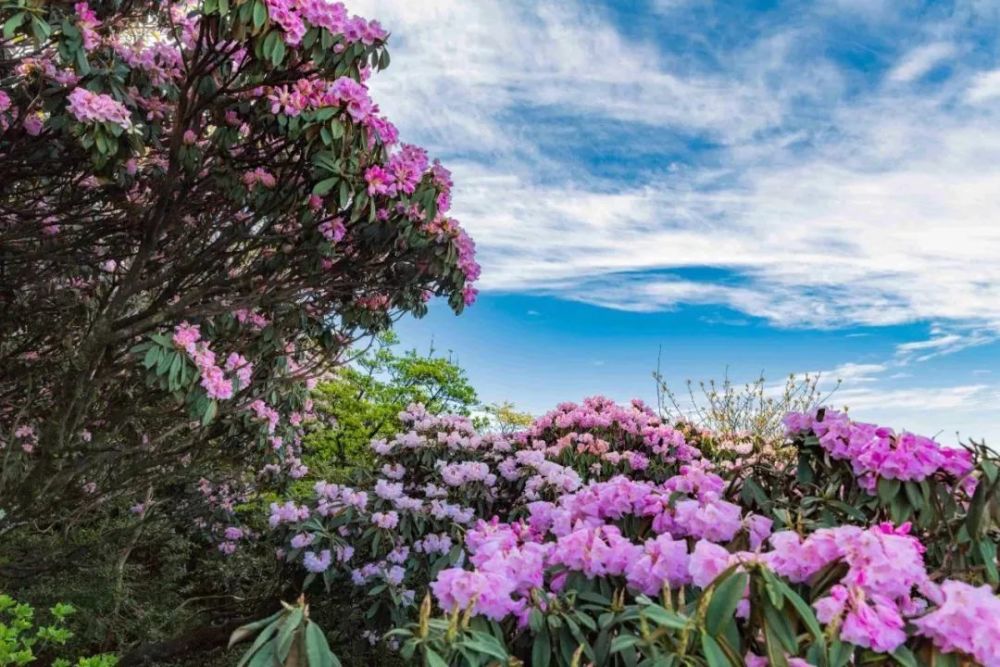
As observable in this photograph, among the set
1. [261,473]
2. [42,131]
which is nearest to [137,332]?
[42,131]

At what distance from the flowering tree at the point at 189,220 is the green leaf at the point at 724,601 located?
2.28 m

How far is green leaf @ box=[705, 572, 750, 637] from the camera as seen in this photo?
3.75 ft

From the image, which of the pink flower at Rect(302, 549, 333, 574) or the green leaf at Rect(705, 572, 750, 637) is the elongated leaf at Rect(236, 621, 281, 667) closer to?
the green leaf at Rect(705, 572, 750, 637)

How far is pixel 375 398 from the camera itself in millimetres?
8531

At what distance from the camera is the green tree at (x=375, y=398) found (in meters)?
7.73

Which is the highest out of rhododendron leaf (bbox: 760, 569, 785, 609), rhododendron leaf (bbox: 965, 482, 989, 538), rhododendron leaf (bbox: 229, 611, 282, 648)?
rhododendron leaf (bbox: 965, 482, 989, 538)

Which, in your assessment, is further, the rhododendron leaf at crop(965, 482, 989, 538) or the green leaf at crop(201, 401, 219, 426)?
the green leaf at crop(201, 401, 219, 426)

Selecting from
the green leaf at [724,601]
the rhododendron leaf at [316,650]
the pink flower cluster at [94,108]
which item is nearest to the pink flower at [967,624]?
the green leaf at [724,601]

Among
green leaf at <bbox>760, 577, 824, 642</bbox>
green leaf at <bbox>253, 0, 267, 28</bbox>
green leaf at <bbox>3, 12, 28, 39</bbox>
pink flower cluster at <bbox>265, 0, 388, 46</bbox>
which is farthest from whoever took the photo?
pink flower cluster at <bbox>265, 0, 388, 46</bbox>

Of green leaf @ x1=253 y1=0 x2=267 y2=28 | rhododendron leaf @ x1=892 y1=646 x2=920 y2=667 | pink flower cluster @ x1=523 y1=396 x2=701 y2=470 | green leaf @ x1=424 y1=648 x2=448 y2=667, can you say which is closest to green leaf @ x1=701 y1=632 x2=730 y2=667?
rhododendron leaf @ x1=892 y1=646 x2=920 y2=667

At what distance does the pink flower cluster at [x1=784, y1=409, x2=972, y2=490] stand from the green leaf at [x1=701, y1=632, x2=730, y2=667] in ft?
3.14

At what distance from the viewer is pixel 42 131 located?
3.33m

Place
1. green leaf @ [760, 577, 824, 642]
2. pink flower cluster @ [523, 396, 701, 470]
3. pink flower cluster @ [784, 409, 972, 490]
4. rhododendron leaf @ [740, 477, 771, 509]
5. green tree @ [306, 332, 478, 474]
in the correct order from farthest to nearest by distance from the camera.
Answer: green tree @ [306, 332, 478, 474], pink flower cluster @ [523, 396, 701, 470], rhododendron leaf @ [740, 477, 771, 509], pink flower cluster @ [784, 409, 972, 490], green leaf @ [760, 577, 824, 642]

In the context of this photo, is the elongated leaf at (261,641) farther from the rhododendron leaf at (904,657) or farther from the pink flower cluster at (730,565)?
the rhododendron leaf at (904,657)
